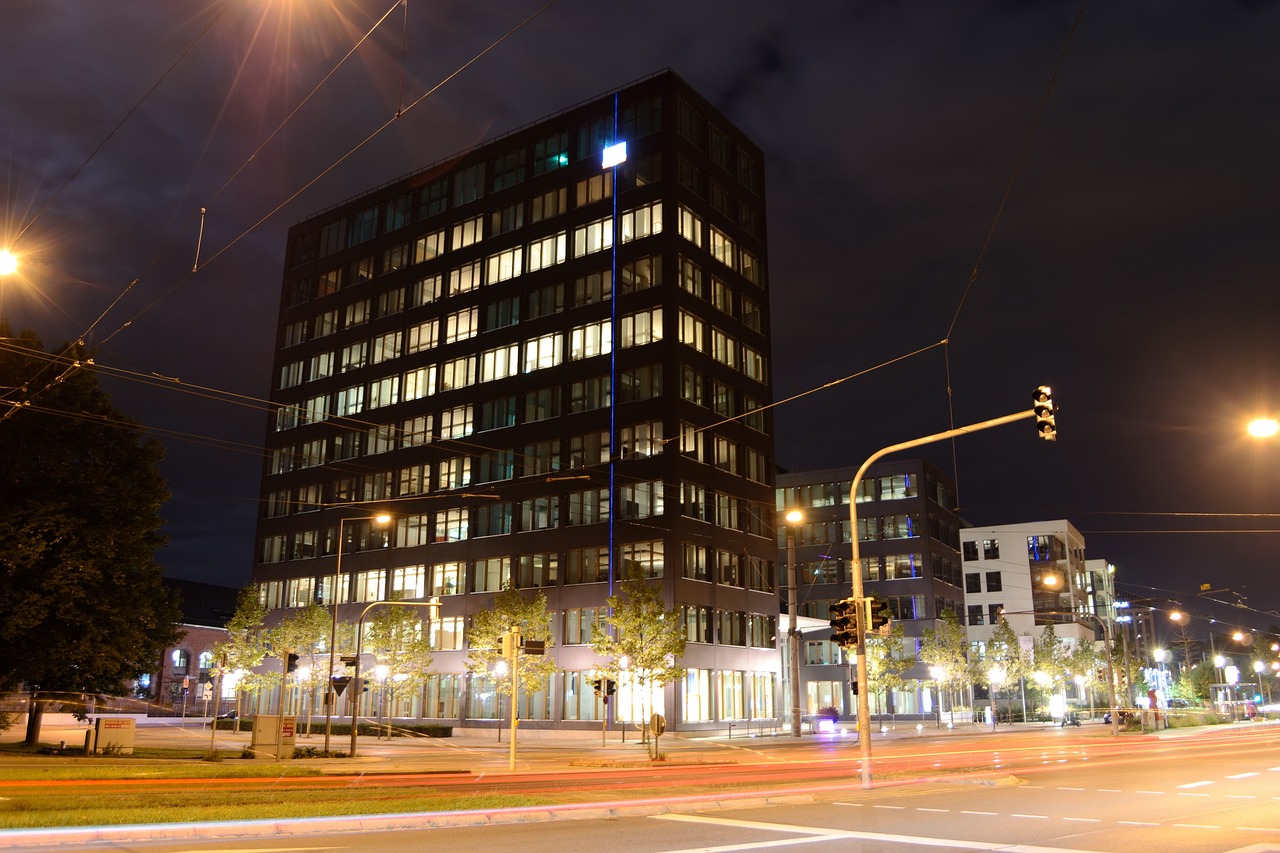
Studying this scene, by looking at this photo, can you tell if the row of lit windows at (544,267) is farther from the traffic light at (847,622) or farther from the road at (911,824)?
the road at (911,824)

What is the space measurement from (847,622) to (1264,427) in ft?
28.8

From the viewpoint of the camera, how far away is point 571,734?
5734cm

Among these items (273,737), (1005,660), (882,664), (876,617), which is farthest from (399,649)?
(1005,660)

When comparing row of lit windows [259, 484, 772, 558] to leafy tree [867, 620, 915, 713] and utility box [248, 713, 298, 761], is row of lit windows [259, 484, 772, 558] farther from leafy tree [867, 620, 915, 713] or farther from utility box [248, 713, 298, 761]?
utility box [248, 713, 298, 761]

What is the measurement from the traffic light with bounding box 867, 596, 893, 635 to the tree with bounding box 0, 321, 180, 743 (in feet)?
87.0

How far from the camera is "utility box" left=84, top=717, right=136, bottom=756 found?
31.3m

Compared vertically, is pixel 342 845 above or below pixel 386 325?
below

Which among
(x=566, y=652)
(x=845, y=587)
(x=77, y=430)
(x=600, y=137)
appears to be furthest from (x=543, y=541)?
(x=845, y=587)

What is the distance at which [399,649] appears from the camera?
61562mm

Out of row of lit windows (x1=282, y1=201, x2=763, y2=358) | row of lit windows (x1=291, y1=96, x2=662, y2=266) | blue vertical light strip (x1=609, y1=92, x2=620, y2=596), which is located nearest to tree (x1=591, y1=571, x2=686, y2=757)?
blue vertical light strip (x1=609, y1=92, x2=620, y2=596)

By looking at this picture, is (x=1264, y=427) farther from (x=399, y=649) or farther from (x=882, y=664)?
(x=399, y=649)

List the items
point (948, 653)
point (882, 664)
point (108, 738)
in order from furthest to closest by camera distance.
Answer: point (948, 653) → point (882, 664) → point (108, 738)

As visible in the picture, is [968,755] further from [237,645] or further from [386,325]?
[386,325]

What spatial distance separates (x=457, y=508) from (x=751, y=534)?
66.8 feet
